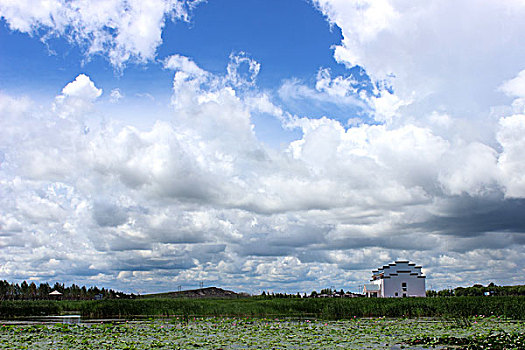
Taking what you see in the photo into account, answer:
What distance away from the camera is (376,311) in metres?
50.9

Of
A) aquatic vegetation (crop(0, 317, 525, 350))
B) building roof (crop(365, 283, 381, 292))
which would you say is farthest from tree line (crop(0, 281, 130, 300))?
aquatic vegetation (crop(0, 317, 525, 350))

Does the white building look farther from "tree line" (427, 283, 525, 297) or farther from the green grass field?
the green grass field

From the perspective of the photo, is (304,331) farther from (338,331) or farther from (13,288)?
(13,288)

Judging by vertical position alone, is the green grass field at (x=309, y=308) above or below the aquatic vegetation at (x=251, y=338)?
below

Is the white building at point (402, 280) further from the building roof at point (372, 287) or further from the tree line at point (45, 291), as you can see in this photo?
the tree line at point (45, 291)

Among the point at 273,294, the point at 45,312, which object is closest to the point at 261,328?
the point at 45,312

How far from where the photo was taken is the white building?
78.6 metres

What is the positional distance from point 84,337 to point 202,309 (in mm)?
28459

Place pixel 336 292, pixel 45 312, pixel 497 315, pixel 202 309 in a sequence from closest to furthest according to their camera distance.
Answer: pixel 497 315 → pixel 202 309 → pixel 45 312 → pixel 336 292

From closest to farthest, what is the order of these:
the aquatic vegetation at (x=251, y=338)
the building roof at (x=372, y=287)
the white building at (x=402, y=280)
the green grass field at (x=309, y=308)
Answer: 1. the aquatic vegetation at (x=251, y=338)
2. the green grass field at (x=309, y=308)
3. the white building at (x=402, y=280)
4. the building roof at (x=372, y=287)

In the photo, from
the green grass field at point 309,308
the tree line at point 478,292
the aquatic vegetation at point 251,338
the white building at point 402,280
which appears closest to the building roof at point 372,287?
the white building at point 402,280

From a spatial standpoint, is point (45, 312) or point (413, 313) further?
point (45, 312)

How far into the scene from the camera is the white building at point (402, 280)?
78.6 meters

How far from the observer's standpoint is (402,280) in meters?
79.3
